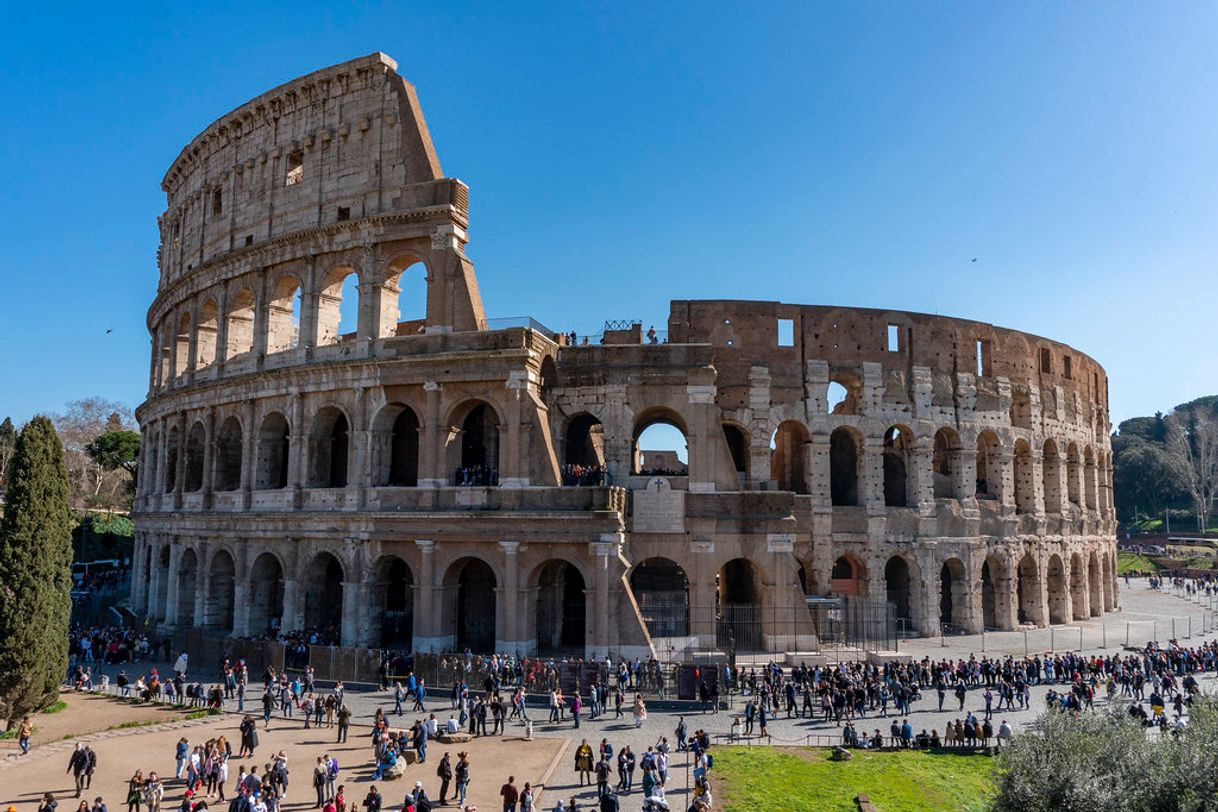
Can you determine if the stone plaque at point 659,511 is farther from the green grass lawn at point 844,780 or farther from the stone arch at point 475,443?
the green grass lawn at point 844,780

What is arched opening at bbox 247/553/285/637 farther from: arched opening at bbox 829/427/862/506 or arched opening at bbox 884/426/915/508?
arched opening at bbox 884/426/915/508

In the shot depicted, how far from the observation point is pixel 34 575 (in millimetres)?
20406

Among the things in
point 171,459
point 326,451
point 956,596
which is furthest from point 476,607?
point 956,596

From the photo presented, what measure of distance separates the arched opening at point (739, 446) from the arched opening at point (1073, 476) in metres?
17.0

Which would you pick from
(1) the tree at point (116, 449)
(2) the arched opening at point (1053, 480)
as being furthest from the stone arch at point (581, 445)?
(1) the tree at point (116, 449)

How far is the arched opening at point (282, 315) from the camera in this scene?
30.1 meters

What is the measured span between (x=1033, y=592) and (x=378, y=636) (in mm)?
26638

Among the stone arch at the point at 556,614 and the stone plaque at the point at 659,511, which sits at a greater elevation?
the stone plaque at the point at 659,511

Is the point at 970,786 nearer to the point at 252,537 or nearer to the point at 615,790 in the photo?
the point at 615,790

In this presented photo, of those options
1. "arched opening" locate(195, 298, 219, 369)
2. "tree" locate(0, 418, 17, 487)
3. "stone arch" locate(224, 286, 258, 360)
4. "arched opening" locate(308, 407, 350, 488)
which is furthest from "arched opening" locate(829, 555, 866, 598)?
"tree" locate(0, 418, 17, 487)

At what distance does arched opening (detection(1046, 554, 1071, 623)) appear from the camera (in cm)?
3584

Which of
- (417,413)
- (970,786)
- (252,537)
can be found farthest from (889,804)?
(252,537)

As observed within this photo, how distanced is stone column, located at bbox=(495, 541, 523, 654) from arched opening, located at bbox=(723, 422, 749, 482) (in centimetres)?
923

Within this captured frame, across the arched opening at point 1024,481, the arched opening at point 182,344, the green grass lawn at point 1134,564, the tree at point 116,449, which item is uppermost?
the arched opening at point 182,344
